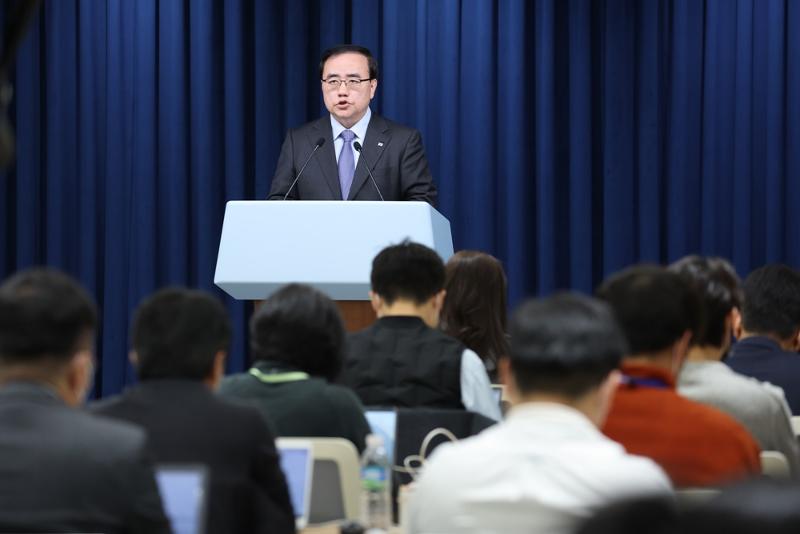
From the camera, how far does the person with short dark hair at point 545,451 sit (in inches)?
55.4

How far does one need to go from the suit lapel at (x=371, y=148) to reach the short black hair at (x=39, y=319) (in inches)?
133

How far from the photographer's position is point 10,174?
6777 millimetres

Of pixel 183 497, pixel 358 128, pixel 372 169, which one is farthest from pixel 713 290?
pixel 358 128

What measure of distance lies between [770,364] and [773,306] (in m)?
0.23

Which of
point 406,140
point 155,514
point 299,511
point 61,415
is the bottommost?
point 299,511

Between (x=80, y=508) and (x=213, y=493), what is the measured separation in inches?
16.1

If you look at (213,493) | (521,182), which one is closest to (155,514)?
(213,493)

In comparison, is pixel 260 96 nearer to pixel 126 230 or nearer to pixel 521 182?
pixel 126 230

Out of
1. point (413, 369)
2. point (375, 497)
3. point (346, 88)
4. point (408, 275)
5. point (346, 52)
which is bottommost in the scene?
point (375, 497)

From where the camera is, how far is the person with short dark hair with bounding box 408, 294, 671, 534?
1408mm

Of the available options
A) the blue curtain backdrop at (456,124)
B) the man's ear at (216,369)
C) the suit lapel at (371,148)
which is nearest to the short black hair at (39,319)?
the man's ear at (216,369)

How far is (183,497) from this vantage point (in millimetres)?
1598

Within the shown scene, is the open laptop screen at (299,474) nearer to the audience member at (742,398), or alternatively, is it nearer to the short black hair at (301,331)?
the short black hair at (301,331)

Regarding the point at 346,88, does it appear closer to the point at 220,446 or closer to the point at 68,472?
the point at 220,446
